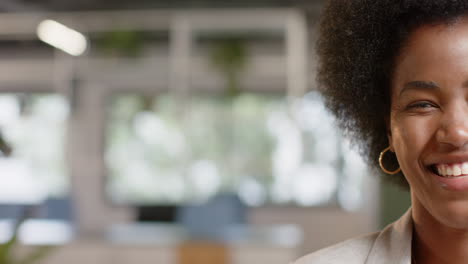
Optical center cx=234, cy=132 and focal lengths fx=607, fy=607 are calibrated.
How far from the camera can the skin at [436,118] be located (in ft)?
3.06

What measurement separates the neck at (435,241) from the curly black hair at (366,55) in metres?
0.15

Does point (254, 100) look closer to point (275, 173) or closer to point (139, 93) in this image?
point (275, 173)

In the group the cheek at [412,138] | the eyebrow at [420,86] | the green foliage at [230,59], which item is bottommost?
the cheek at [412,138]

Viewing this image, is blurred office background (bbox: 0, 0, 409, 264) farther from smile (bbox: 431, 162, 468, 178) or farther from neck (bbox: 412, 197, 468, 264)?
smile (bbox: 431, 162, 468, 178)

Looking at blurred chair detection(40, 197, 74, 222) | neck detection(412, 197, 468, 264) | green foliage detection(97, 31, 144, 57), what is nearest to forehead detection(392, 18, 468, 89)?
neck detection(412, 197, 468, 264)

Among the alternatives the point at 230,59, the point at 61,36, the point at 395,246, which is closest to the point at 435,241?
the point at 395,246

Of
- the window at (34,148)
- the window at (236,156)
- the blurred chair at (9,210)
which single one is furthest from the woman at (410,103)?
the window at (34,148)

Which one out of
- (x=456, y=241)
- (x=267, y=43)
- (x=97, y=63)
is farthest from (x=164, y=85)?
(x=456, y=241)

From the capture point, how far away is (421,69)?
→ 0.98 metres

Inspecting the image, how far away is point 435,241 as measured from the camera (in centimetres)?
108

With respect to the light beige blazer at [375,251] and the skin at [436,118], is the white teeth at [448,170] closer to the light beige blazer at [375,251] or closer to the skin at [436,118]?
the skin at [436,118]

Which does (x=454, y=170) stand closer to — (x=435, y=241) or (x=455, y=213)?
(x=455, y=213)

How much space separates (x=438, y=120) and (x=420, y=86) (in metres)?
0.07

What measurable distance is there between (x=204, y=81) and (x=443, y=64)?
223 inches
